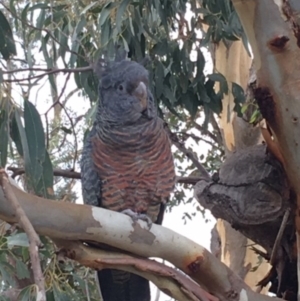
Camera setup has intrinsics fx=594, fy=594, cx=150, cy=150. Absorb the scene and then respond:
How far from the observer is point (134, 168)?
5.24 ft

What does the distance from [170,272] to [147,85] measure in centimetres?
62

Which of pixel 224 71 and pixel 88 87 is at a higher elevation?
pixel 224 71

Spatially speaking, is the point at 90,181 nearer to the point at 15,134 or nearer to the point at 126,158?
the point at 126,158

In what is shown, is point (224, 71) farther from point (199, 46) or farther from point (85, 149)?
point (85, 149)

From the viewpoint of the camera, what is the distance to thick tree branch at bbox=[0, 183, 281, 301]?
3.34ft

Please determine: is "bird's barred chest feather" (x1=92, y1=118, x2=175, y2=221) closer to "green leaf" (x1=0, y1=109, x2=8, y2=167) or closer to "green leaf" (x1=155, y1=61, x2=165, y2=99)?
"green leaf" (x1=0, y1=109, x2=8, y2=167)

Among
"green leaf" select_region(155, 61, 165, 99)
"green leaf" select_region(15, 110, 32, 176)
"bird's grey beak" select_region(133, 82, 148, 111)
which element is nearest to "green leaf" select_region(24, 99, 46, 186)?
"green leaf" select_region(15, 110, 32, 176)

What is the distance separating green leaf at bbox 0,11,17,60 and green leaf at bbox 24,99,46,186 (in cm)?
26

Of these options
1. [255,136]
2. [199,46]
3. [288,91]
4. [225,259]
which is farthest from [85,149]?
[225,259]

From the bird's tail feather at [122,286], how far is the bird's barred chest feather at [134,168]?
0.18 m

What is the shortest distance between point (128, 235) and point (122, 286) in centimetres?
55

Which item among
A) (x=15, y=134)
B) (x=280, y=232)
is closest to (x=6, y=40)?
(x=15, y=134)

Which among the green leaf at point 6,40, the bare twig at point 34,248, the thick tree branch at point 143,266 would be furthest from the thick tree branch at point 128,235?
the green leaf at point 6,40

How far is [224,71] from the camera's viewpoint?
281cm
